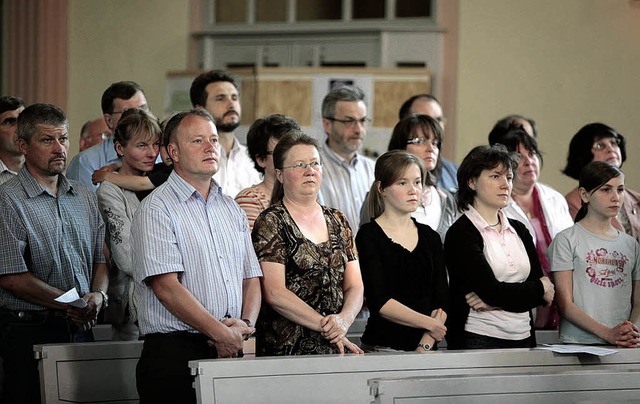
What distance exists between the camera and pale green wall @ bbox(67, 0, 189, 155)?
1008cm

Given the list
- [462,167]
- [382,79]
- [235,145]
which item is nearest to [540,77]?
[382,79]

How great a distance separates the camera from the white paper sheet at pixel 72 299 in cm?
366

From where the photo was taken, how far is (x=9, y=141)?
4.78 m

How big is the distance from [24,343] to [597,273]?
7.26ft

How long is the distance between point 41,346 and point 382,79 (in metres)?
5.73

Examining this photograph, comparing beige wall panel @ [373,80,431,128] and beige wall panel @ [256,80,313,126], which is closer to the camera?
beige wall panel @ [373,80,431,128]

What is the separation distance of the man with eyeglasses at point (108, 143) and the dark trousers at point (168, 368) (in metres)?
1.68

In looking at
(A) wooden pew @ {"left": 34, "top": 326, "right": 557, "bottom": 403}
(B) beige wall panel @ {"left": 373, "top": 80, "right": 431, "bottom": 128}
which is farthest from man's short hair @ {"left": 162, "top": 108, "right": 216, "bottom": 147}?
(B) beige wall panel @ {"left": 373, "top": 80, "right": 431, "bottom": 128}

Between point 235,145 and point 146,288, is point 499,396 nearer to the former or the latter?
point 146,288

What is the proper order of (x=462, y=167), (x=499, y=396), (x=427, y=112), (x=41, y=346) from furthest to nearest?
(x=427, y=112)
(x=462, y=167)
(x=41, y=346)
(x=499, y=396)

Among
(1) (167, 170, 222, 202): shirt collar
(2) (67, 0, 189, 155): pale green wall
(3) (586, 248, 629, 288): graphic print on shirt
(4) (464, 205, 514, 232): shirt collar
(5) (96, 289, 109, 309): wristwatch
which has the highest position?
(2) (67, 0, 189, 155): pale green wall

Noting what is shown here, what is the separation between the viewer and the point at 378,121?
8875 millimetres

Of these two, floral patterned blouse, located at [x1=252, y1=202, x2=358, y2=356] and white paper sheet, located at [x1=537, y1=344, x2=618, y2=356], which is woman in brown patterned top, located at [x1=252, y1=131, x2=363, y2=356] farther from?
white paper sheet, located at [x1=537, y1=344, x2=618, y2=356]

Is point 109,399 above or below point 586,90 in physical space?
below
